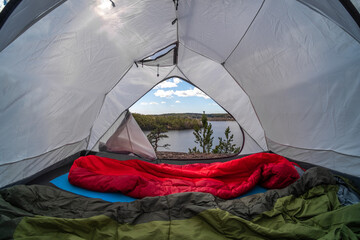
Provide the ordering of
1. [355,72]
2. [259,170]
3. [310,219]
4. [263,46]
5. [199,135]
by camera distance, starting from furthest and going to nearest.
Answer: [199,135] → [263,46] → [259,170] → [355,72] → [310,219]

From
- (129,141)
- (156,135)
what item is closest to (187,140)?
(156,135)

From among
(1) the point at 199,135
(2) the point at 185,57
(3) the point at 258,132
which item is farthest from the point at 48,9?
(1) the point at 199,135

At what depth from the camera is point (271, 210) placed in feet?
3.66

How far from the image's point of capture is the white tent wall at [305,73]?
135cm

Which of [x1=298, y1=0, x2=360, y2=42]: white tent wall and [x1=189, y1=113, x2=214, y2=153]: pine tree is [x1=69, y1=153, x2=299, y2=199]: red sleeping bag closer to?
[x1=298, y1=0, x2=360, y2=42]: white tent wall

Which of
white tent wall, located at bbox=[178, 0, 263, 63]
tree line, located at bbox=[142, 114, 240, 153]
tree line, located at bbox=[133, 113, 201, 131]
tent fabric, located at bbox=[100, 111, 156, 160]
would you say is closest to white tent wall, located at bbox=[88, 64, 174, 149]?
tent fabric, located at bbox=[100, 111, 156, 160]

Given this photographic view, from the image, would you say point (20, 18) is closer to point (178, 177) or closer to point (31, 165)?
point (31, 165)

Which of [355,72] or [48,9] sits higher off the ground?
[48,9]

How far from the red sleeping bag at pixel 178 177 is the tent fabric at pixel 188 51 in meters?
0.45

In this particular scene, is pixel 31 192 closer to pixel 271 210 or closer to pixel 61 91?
pixel 61 91

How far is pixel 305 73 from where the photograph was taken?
1.61 m

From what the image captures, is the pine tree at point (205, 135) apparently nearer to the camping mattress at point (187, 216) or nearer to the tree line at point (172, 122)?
the tree line at point (172, 122)

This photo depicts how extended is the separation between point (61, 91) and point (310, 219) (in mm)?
2156

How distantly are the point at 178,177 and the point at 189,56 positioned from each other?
68.7 inches
